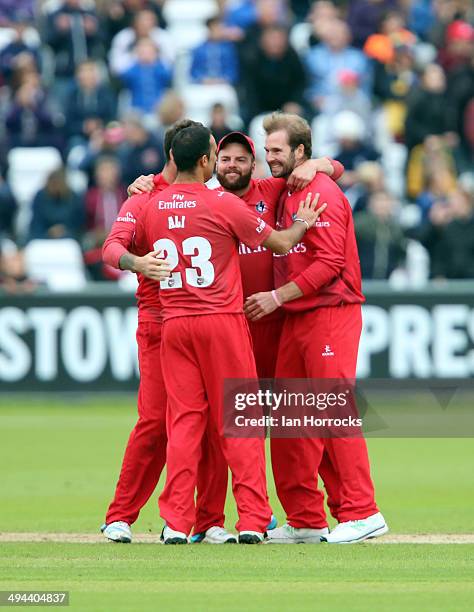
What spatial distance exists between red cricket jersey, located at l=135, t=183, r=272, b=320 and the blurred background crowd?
10041 mm

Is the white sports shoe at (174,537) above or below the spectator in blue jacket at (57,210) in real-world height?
below

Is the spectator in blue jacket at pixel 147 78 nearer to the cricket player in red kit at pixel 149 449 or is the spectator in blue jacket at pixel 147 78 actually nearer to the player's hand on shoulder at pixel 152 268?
the cricket player in red kit at pixel 149 449

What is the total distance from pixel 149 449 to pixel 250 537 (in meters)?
0.84

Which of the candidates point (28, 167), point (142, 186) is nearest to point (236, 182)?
point (142, 186)

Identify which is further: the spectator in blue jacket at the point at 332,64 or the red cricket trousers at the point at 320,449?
the spectator in blue jacket at the point at 332,64

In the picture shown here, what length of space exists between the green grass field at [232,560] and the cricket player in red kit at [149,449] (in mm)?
300

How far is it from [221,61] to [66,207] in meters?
3.70

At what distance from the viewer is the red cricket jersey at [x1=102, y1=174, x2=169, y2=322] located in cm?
945

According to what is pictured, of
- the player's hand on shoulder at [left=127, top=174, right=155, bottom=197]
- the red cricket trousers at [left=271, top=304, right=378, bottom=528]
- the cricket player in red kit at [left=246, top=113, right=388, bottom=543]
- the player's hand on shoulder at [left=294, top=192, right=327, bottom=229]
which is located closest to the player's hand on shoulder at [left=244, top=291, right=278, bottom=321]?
the cricket player in red kit at [left=246, top=113, right=388, bottom=543]

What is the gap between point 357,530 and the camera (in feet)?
31.0

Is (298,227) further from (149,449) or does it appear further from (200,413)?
(149,449)

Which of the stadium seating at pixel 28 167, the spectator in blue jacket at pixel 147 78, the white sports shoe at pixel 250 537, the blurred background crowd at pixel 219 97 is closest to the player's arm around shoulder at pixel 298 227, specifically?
the white sports shoe at pixel 250 537

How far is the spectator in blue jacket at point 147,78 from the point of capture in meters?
22.0

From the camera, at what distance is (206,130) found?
30.2 feet
